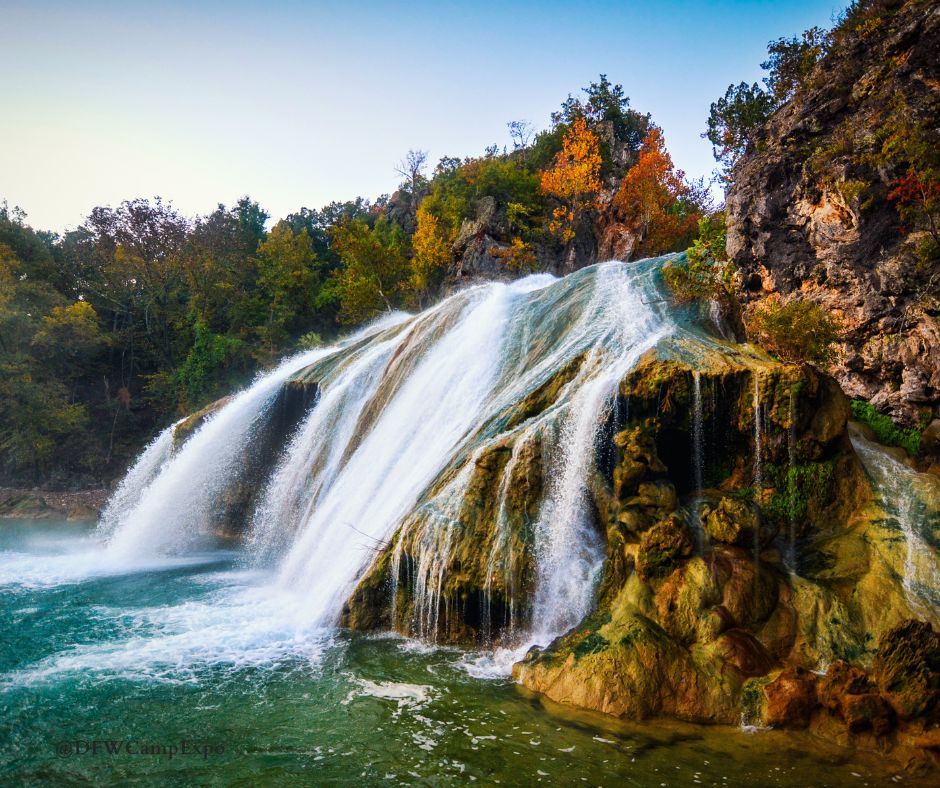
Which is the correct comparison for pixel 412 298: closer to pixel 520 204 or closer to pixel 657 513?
pixel 520 204

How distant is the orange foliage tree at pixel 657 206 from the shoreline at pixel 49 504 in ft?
95.7

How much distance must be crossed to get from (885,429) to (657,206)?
22721 mm

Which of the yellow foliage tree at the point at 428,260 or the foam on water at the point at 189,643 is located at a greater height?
the yellow foliage tree at the point at 428,260

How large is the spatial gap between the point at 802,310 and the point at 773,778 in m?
8.55

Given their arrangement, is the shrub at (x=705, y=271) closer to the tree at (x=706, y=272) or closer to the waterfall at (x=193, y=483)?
the tree at (x=706, y=272)

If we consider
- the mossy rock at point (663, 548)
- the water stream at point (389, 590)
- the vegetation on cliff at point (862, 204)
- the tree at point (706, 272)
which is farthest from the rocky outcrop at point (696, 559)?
the tree at point (706, 272)

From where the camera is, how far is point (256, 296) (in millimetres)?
37281

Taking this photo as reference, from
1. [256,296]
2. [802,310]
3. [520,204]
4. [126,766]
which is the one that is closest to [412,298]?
[520,204]

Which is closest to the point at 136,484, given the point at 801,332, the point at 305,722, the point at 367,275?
the point at 367,275

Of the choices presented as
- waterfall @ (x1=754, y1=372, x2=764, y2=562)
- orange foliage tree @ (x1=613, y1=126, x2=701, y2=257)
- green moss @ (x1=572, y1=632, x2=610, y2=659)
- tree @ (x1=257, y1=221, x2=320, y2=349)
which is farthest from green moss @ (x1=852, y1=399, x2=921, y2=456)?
tree @ (x1=257, y1=221, x2=320, y2=349)

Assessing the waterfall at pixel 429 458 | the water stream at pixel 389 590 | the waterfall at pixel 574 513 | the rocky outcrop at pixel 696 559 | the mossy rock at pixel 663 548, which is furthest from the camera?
the waterfall at pixel 429 458

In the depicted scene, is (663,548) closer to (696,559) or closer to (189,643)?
(696,559)

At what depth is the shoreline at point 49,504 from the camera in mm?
23297

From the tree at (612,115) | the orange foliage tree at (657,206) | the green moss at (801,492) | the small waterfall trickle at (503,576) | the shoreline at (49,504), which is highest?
the tree at (612,115)
